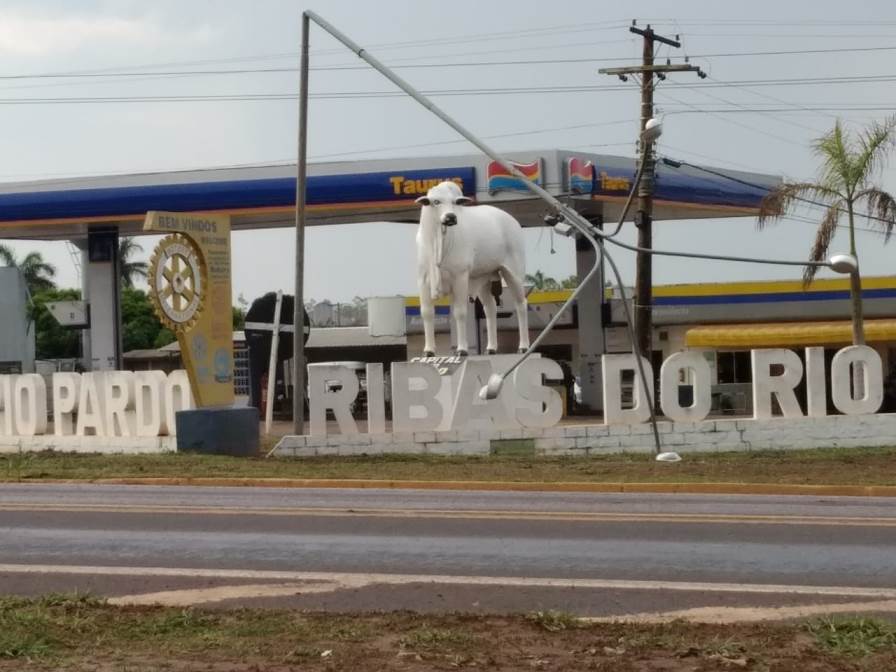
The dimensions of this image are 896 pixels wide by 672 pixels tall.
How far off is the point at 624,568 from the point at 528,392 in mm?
15657

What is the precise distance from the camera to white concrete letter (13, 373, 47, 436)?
93.2 feet

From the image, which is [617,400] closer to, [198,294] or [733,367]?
[198,294]

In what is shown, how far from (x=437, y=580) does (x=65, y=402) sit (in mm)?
18837

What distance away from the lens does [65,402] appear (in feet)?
91.2

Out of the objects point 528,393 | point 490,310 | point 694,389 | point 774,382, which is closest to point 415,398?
point 528,393

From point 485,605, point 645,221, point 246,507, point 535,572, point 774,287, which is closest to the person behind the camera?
point 485,605

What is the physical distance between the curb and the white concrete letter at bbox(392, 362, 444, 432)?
590 cm

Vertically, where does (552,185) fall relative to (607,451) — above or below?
above

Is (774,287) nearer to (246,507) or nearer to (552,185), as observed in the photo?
(552,185)

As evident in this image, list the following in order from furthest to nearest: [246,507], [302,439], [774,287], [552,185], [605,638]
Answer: [774,287], [552,185], [302,439], [246,507], [605,638]

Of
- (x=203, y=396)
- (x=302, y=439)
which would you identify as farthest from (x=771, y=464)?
(x=203, y=396)

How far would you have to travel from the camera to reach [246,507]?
15.7 meters

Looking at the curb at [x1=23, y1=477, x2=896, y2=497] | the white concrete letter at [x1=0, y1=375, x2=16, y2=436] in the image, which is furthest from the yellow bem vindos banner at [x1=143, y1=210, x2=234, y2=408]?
the curb at [x1=23, y1=477, x2=896, y2=497]

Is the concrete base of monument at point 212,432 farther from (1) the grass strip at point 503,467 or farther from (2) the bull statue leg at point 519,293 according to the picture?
(2) the bull statue leg at point 519,293
